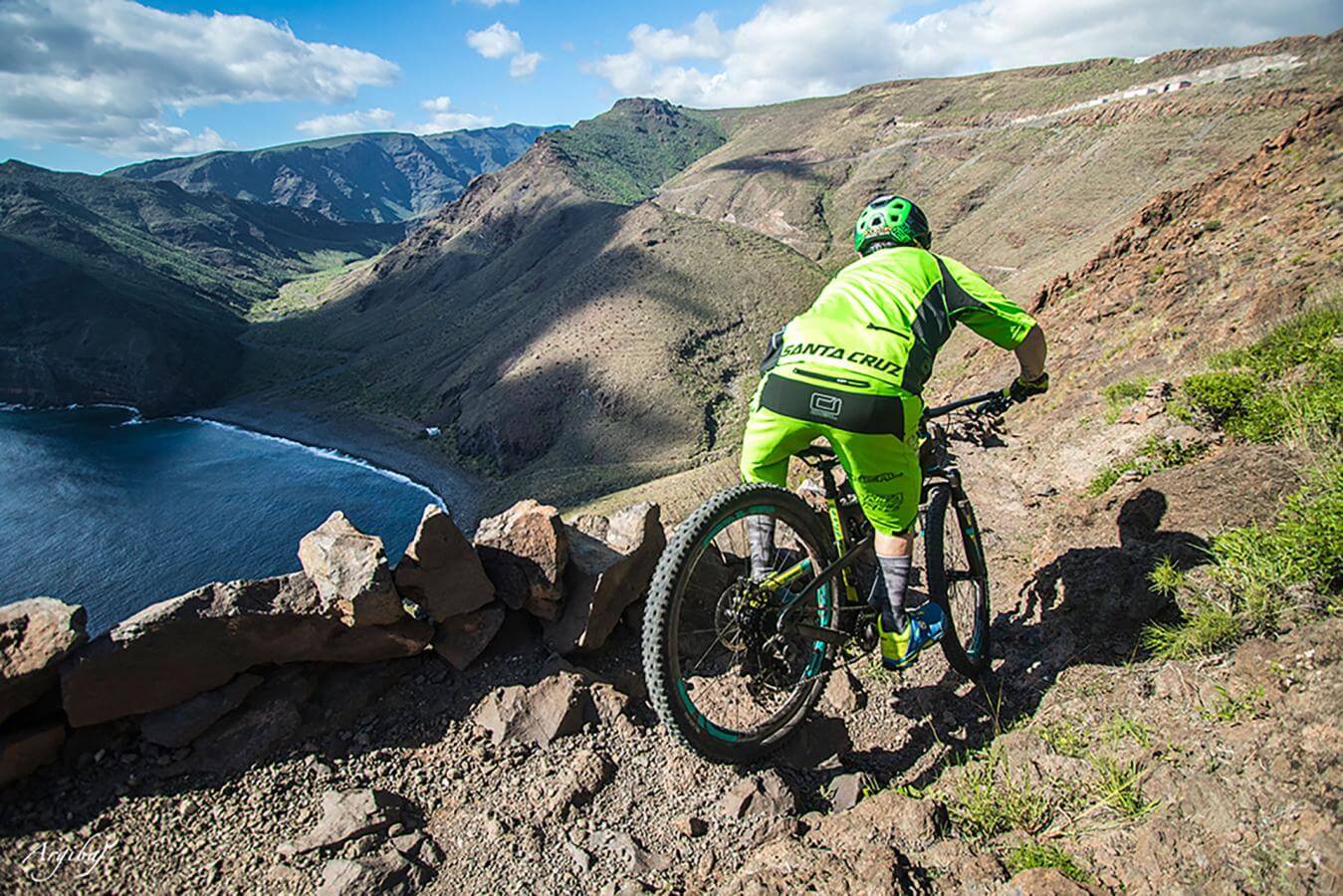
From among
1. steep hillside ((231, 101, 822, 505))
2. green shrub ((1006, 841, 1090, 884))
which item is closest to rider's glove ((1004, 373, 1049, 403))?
green shrub ((1006, 841, 1090, 884))

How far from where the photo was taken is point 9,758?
360cm

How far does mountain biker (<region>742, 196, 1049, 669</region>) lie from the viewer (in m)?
3.54

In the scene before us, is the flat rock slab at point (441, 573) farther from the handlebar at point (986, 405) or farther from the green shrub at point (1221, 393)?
the green shrub at point (1221, 393)

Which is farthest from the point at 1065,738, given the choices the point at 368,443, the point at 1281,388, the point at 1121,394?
the point at 368,443

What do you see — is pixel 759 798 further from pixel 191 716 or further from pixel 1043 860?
pixel 191 716

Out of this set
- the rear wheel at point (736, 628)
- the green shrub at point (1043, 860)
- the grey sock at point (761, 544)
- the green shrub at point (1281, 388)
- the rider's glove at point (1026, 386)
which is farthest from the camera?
the green shrub at point (1281, 388)

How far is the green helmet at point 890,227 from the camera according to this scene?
4191mm

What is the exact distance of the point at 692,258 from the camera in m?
74.9

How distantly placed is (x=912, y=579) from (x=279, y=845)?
498 centimetres

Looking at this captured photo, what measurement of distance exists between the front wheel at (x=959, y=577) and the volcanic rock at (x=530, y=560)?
268cm

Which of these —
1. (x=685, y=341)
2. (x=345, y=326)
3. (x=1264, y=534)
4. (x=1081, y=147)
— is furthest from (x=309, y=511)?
(x=1081, y=147)

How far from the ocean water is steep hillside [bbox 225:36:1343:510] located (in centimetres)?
1014

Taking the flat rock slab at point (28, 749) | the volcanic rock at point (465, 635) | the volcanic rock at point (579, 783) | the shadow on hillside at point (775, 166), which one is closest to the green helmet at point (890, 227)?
the volcanic rock at point (579, 783)

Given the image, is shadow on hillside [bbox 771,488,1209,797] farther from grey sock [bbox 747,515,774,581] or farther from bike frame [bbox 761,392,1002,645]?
grey sock [bbox 747,515,774,581]
